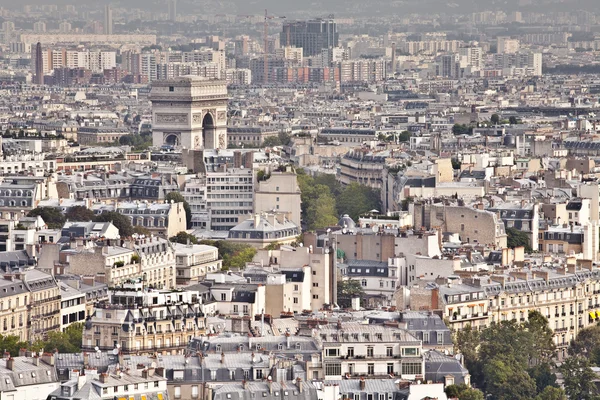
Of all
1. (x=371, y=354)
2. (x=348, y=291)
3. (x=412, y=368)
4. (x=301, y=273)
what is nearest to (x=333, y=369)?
(x=371, y=354)

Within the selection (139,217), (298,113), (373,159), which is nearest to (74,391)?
(139,217)

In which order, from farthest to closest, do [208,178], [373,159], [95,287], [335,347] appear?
[373,159], [208,178], [95,287], [335,347]

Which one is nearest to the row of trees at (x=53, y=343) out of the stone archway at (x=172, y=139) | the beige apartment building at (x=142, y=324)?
the beige apartment building at (x=142, y=324)

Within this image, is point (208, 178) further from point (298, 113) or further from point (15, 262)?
point (298, 113)

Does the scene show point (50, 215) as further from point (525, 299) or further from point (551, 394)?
point (551, 394)

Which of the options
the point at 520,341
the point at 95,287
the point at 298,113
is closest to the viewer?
the point at 520,341

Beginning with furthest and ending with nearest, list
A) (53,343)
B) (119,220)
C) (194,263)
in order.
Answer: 1. (119,220)
2. (194,263)
3. (53,343)
